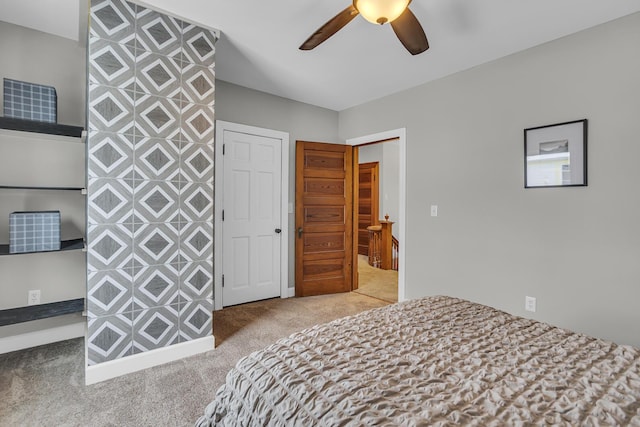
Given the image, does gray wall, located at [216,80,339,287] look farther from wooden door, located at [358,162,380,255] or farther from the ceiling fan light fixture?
wooden door, located at [358,162,380,255]

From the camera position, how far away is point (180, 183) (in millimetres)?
2322

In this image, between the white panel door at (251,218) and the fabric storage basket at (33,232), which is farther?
the white panel door at (251,218)

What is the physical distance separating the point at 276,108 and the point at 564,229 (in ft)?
10.4

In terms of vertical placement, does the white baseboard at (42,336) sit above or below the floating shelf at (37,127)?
below

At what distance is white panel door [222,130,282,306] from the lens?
3.49m

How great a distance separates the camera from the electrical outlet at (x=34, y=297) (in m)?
2.47

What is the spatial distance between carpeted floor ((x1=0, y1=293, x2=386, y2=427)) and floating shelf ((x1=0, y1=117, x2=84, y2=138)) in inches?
64.6

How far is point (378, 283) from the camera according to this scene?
15.7 ft

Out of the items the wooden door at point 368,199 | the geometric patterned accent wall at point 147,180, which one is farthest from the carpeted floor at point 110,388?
the wooden door at point 368,199

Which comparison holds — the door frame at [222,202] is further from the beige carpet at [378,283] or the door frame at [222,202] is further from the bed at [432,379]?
the bed at [432,379]

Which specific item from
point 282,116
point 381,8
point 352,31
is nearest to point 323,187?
point 282,116

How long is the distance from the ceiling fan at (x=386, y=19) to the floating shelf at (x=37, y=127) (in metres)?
1.78

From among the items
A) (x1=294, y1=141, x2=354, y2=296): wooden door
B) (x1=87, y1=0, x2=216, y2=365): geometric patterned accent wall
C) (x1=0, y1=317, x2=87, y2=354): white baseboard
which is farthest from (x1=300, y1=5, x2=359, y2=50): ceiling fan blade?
(x1=0, y1=317, x2=87, y2=354): white baseboard

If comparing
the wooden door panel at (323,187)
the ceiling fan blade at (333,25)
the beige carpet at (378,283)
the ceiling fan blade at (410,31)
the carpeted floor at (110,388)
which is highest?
the ceiling fan blade at (333,25)
